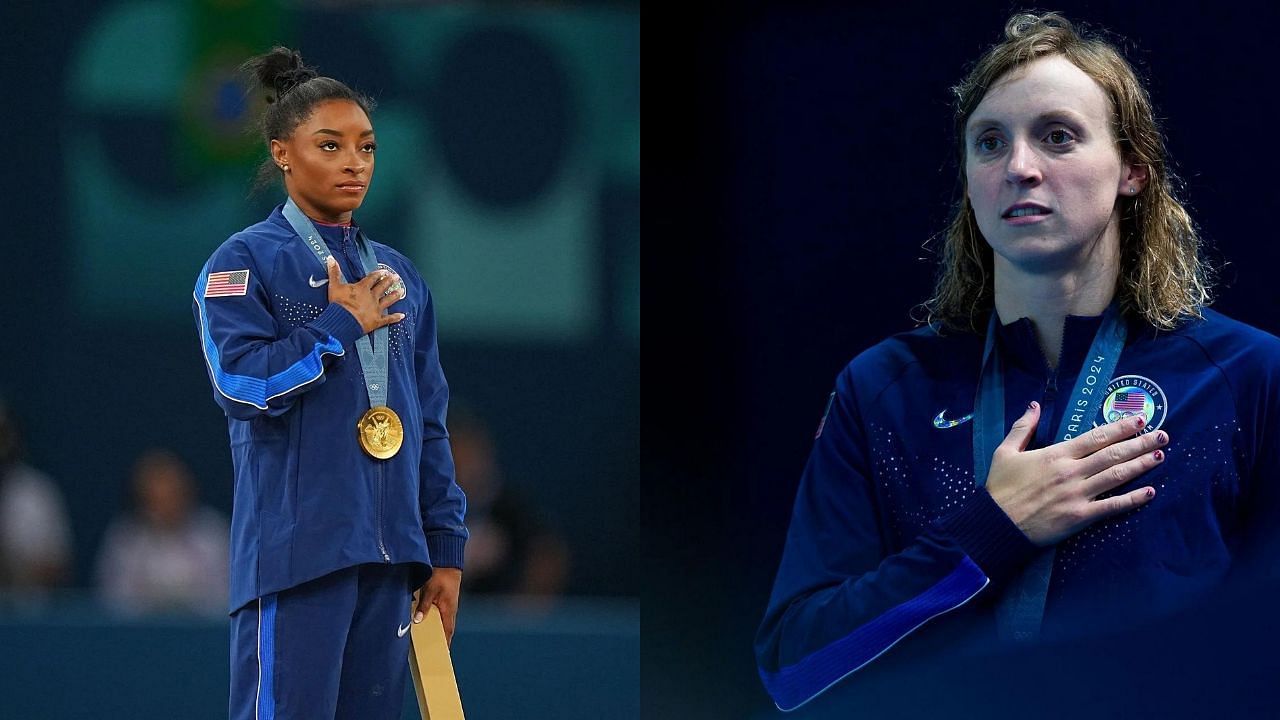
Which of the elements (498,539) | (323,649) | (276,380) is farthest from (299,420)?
(498,539)

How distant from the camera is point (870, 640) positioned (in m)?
1.66

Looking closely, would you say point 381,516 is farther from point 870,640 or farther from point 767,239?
point 870,640

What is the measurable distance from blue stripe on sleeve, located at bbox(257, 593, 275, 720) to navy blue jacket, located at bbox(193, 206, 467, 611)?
0.04 meters

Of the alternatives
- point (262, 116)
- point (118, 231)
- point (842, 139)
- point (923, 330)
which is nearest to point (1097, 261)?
point (923, 330)

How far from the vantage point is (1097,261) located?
5.87 feet

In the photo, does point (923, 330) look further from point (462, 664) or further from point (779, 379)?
point (462, 664)

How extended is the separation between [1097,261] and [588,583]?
520 cm

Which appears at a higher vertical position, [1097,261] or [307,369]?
[1097,261]

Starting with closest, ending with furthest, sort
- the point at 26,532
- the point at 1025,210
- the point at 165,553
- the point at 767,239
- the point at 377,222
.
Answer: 1. the point at 1025,210
2. the point at 767,239
3. the point at 165,553
4. the point at 26,532
5. the point at 377,222

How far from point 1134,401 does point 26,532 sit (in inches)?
206

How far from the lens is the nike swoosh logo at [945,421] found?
1.78 metres

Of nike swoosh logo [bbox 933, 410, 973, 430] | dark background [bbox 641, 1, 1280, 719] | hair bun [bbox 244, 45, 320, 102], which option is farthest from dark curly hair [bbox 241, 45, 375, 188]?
nike swoosh logo [bbox 933, 410, 973, 430]

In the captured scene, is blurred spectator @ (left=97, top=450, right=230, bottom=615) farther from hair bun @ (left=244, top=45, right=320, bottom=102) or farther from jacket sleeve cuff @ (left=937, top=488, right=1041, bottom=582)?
jacket sleeve cuff @ (left=937, top=488, right=1041, bottom=582)

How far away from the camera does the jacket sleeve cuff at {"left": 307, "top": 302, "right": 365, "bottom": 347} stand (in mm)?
2805
